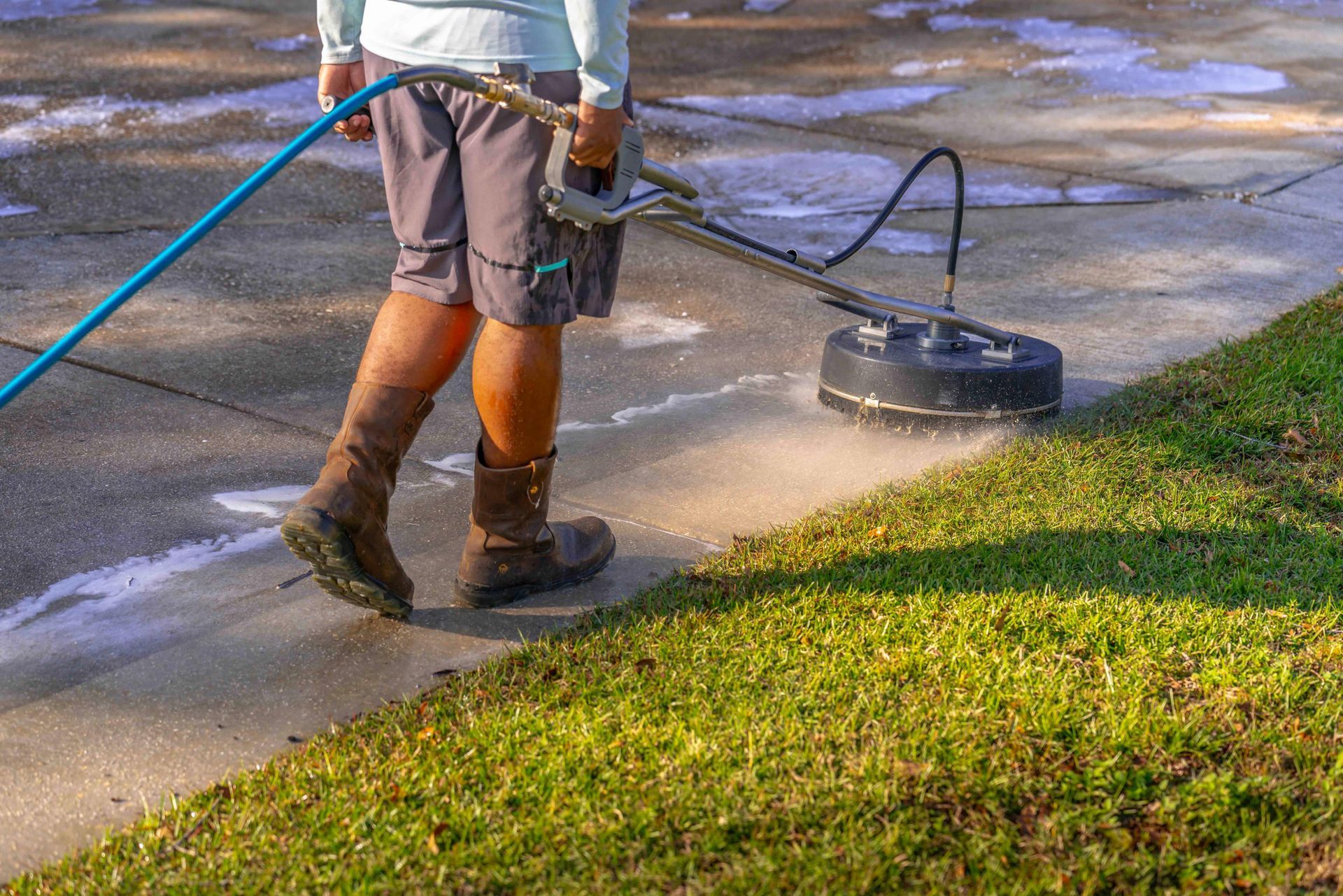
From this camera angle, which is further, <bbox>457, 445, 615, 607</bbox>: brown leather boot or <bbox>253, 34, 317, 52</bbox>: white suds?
<bbox>253, 34, 317, 52</bbox>: white suds

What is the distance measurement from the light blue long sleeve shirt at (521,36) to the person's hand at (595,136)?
0.06 feet

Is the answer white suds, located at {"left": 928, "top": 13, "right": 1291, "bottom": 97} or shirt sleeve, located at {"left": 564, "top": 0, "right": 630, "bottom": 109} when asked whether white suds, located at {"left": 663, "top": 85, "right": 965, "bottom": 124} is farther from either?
shirt sleeve, located at {"left": 564, "top": 0, "right": 630, "bottom": 109}

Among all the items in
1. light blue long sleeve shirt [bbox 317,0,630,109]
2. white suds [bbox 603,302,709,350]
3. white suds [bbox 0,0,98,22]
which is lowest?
white suds [bbox 603,302,709,350]

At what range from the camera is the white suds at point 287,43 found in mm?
9258

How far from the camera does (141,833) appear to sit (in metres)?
2.18

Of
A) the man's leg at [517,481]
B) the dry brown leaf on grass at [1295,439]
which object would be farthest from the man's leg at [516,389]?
the dry brown leaf on grass at [1295,439]

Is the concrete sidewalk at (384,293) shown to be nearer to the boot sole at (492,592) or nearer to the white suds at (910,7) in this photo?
the boot sole at (492,592)

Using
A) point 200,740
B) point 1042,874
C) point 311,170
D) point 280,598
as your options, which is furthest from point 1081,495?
point 311,170

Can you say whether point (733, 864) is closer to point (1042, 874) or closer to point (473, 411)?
point (1042, 874)

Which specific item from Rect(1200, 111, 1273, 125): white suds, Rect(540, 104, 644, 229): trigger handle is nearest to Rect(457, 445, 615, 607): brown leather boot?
Rect(540, 104, 644, 229): trigger handle

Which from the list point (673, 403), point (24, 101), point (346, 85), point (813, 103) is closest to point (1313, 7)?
point (813, 103)

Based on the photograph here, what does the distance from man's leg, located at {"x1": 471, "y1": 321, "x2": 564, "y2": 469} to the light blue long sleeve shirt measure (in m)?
0.47

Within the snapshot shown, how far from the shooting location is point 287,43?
31.0 ft

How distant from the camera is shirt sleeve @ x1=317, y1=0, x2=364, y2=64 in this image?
2855 millimetres
